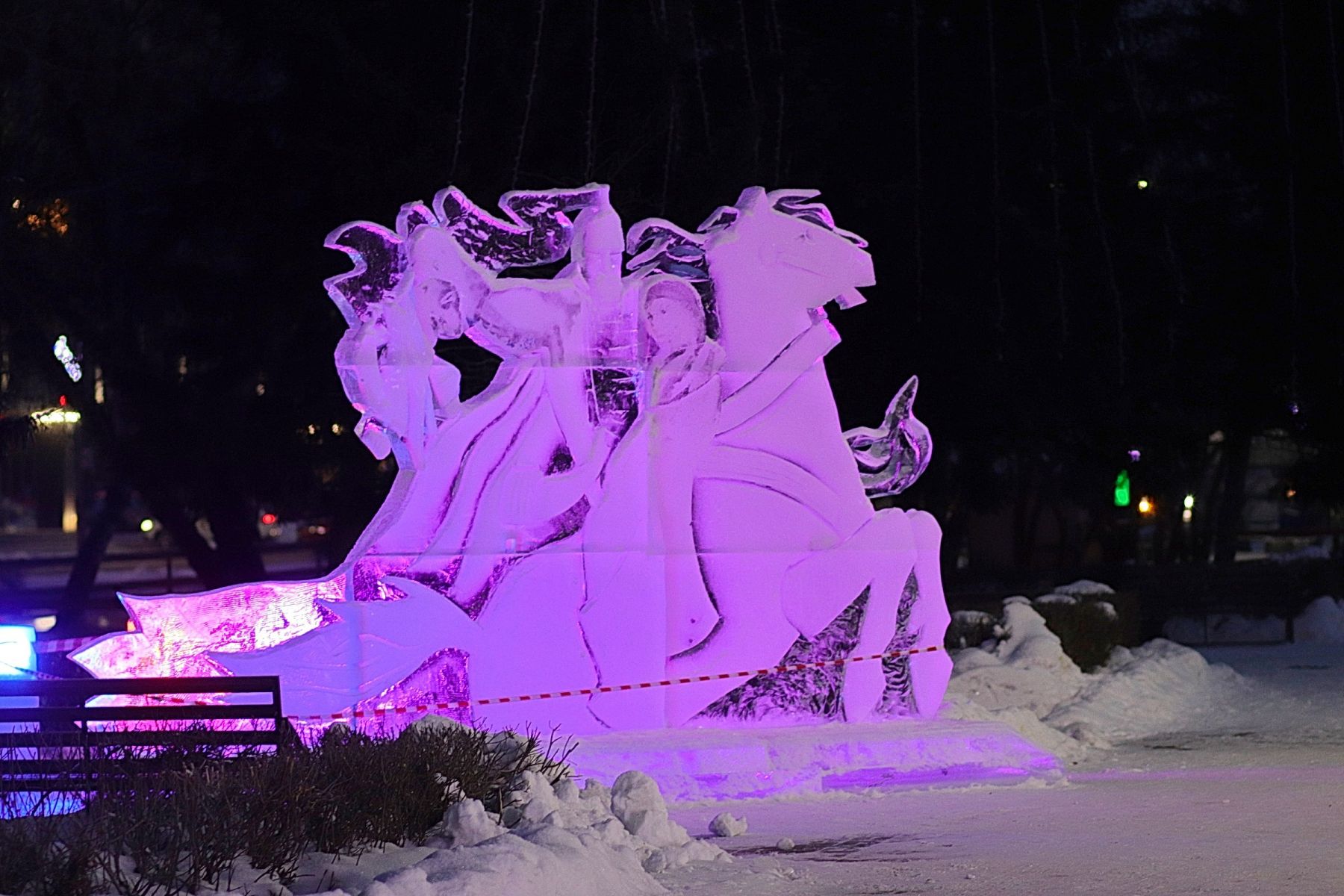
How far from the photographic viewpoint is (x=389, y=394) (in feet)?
42.3

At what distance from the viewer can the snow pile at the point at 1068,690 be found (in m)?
14.5

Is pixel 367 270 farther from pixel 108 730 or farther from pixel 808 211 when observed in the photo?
pixel 108 730

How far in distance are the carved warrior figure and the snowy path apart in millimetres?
1700

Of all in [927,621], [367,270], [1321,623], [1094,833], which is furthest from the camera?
[1321,623]

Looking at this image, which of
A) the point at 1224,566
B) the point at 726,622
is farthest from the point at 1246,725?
the point at 1224,566

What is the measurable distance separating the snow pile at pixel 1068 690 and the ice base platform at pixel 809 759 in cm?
115

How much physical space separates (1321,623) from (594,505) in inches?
579

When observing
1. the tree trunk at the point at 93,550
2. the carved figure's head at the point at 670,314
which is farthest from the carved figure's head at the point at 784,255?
the tree trunk at the point at 93,550

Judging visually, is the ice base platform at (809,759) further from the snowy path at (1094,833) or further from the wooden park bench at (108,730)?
the wooden park bench at (108,730)

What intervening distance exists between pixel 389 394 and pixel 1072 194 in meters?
13.8

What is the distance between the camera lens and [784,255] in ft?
44.4

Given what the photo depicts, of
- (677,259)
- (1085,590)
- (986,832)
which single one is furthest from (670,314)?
(1085,590)

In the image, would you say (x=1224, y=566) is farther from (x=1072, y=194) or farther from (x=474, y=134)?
(x=474, y=134)

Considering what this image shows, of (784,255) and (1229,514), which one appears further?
(1229,514)
